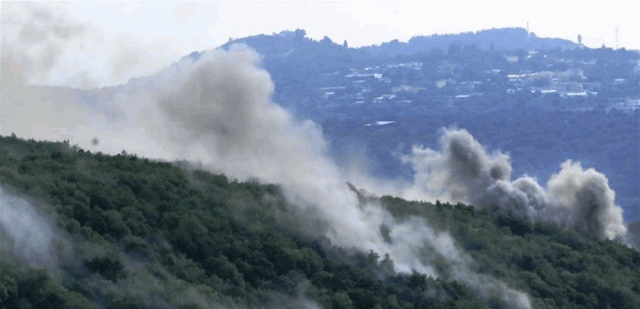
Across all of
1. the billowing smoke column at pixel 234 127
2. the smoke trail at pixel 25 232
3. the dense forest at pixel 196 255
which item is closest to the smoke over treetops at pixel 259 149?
the billowing smoke column at pixel 234 127

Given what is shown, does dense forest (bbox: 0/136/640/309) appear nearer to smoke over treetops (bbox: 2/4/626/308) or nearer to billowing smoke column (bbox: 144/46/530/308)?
smoke over treetops (bbox: 2/4/626/308)

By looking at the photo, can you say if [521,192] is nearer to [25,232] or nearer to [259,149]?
[259,149]

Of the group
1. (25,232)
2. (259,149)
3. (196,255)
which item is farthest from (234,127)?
Result: (25,232)

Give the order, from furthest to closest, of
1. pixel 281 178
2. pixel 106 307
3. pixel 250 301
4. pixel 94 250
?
pixel 281 178
pixel 250 301
pixel 94 250
pixel 106 307

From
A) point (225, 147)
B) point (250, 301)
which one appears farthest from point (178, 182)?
point (225, 147)

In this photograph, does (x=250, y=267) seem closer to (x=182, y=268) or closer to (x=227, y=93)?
(x=182, y=268)

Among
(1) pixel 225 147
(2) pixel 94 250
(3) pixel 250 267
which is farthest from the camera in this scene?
(1) pixel 225 147
